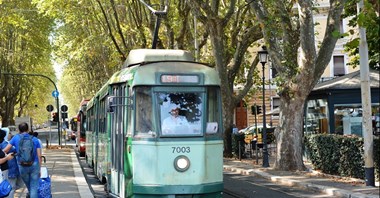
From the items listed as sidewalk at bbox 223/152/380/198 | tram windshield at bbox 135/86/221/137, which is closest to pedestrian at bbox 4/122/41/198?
Result: tram windshield at bbox 135/86/221/137

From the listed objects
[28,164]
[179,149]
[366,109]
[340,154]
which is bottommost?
[340,154]

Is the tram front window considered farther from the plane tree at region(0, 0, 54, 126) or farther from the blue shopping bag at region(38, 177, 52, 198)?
the plane tree at region(0, 0, 54, 126)

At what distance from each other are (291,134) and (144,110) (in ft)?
32.2

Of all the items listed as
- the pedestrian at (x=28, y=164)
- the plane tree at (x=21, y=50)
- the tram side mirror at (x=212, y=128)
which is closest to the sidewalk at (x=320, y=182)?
the tram side mirror at (x=212, y=128)

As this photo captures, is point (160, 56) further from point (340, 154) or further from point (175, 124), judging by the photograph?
point (340, 154)

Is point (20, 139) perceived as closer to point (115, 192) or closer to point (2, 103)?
point (115, 192)

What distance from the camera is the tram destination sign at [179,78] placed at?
417 inches

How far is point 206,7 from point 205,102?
44.1 ft

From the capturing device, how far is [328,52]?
17.9 metres

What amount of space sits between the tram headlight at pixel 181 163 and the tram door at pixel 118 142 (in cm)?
141

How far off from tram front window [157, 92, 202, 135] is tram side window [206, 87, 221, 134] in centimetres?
18

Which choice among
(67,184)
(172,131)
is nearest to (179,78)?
(172,131)

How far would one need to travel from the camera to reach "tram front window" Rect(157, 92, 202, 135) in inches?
408

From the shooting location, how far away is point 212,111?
10.7 m
